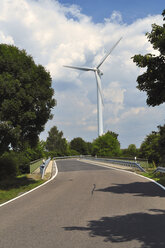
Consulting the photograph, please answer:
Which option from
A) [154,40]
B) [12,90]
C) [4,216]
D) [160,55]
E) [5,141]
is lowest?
[4,216]

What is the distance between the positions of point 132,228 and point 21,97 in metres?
11.9

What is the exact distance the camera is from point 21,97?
16469mm

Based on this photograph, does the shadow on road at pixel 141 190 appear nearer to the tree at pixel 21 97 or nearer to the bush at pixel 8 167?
the tree at pixel 21 97

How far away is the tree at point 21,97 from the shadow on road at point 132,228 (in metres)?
10.3

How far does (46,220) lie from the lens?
7395mm

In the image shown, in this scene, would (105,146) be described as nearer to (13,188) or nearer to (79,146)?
(79,146)

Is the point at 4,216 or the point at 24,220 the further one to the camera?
the point at 4,216

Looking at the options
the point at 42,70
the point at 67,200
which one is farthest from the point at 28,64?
the point at 67,200

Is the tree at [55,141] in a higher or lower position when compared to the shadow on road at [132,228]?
higher

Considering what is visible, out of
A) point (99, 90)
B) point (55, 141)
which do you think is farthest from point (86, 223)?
point (55, 141)

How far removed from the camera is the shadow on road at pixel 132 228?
5.50 metres

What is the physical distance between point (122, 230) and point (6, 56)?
14.0m

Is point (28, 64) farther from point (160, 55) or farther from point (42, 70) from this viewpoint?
point (160, 55)

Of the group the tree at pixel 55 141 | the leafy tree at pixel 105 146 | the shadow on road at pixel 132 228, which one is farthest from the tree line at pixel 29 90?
the tree at pixel 55 141
